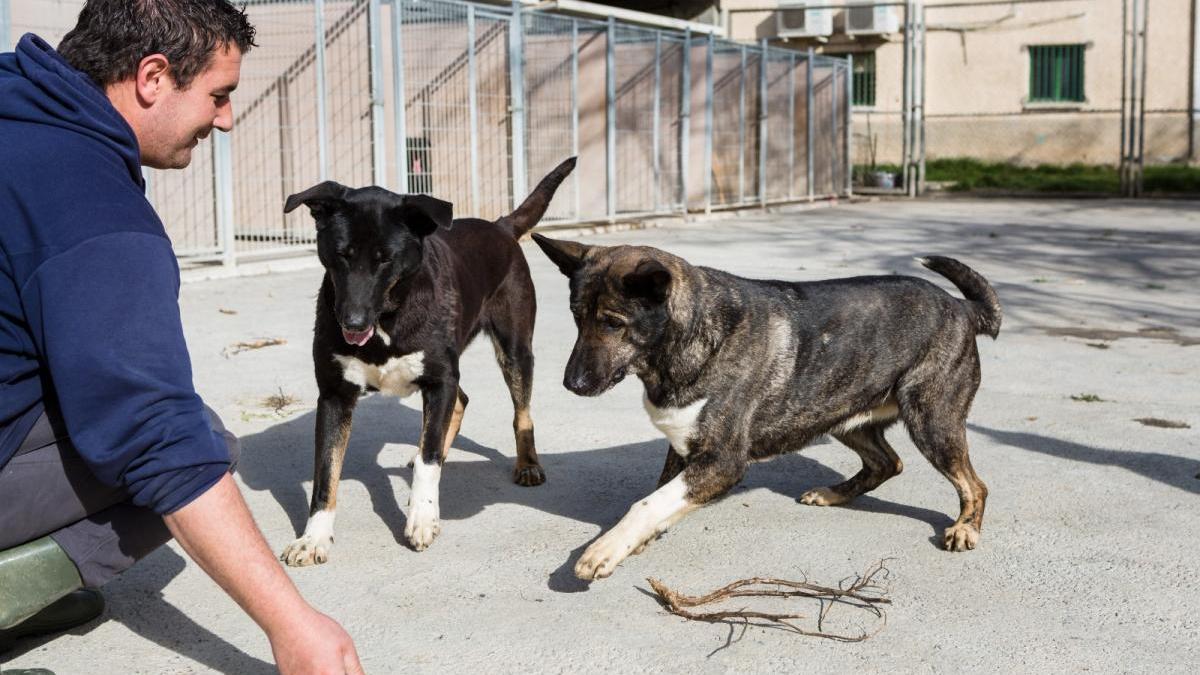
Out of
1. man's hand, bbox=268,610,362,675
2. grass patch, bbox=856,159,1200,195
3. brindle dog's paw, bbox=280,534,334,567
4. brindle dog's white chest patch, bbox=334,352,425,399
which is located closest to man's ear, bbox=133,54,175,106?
man's hand, bbox=268,610,362,675

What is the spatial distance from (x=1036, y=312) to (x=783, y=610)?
236 inches

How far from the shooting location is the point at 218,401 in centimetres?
575

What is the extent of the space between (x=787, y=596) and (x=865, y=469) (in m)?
1.07

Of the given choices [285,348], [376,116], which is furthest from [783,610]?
[376,116]

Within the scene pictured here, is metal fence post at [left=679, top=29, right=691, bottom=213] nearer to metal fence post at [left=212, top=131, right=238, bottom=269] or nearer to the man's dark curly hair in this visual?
metal fence post at [left=212, top=131, right=238, bottom=269]

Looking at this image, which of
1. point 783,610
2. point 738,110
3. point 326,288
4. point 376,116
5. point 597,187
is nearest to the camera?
point 783,610

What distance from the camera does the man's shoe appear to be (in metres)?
3.00

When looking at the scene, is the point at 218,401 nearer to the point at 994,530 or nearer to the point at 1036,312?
the point at 994,530

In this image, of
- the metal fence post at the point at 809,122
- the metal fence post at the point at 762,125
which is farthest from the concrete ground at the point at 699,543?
the metal fence post at the point at 809,122

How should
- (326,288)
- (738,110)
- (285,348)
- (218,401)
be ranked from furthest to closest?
(738,110)
(285,348)
(218,401)
(326,288)

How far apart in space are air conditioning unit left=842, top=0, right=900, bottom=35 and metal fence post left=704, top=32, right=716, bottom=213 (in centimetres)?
1212

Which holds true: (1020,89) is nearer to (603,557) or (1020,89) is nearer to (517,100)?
(517,100)

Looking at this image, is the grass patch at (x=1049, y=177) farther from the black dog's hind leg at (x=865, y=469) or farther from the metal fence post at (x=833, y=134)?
the black dog's hind leg at (x=865, y=469)

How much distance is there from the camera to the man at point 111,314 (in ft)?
6.88
